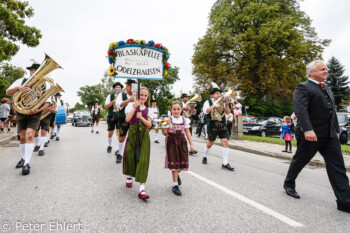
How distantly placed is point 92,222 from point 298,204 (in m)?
2.91

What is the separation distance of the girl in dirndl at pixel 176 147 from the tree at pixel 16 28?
15.0m

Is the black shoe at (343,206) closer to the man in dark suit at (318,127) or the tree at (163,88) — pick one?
the man in dark suit at (318,127)

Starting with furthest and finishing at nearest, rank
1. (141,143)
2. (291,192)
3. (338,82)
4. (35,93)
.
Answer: (338,82) < (35,93) < (291,192) < (141,143)

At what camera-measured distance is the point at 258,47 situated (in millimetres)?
24703

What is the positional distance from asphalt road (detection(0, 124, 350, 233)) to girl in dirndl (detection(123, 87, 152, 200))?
1.26ft

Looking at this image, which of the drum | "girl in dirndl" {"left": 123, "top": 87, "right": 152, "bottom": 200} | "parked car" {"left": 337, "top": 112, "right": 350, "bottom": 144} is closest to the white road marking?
"girl in dirndl" {"left": 123, "top": 87, "right": 152, "bottom": 200}

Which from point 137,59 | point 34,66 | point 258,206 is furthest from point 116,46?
point 258,206

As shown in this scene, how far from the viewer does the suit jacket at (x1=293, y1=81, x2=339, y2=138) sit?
3.52 m

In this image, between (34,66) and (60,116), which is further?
(60,116)

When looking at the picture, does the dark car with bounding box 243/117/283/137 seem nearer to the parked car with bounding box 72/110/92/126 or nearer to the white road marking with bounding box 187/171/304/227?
the white road marking with bounding box 187/171/304/227

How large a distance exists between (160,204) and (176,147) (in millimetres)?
987

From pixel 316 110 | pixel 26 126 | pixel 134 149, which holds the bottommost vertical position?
pixel 134 149

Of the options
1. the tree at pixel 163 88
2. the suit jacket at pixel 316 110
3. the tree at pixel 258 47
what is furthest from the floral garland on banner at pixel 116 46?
the tree at pixel 163 88

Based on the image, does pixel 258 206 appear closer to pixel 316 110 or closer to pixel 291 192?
pixel 291 192
